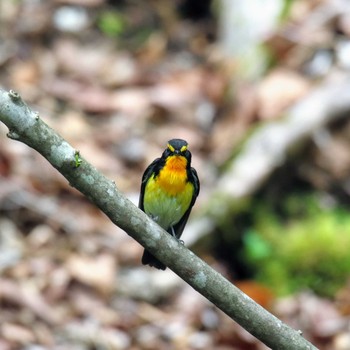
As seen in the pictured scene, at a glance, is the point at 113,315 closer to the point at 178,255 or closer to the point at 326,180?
the point at 326,180

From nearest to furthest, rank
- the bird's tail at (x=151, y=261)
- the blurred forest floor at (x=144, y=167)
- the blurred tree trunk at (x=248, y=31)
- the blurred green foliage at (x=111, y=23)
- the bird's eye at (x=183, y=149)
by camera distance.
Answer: the bird's eye at (x=183, y=149) < the bird's tail at (x=151, y=261) < the blurred forest floor at (x=144, y=167) < the blurred tree trunk at (x=248, y=31) < the blurred green foliage at (x=111, y=23)

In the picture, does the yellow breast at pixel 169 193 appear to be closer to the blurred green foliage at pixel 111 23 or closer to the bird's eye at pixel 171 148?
the bird's eye at pixel 171 148

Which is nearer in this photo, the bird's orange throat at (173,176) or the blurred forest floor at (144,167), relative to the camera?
the bird's orange throat at (173,176)

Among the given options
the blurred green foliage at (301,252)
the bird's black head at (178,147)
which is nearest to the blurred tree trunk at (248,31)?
the blurred green foliage at (301,252)

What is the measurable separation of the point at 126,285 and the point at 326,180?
236 cm

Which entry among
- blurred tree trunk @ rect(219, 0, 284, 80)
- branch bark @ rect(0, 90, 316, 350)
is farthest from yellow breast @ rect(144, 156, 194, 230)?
blurred tree trunk @ rect(219, 0, 284, 80)

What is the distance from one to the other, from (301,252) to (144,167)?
1941mm

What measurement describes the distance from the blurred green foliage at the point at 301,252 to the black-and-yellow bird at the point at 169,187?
314cm

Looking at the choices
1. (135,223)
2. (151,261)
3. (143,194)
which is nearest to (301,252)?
(143,194)

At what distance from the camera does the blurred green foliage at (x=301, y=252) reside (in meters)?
7.56

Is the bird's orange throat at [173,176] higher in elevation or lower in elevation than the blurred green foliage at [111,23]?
lower

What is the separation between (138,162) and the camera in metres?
8.63

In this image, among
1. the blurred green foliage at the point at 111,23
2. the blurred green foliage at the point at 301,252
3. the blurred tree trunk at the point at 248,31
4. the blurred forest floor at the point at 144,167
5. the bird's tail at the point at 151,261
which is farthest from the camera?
the blurred green foliage at the point at 111,23

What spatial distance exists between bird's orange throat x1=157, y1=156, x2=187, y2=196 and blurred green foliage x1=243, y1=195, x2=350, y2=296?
3332 mm
